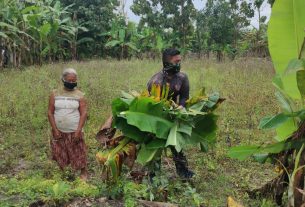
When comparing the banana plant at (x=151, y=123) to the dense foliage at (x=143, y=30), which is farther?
the dense foliage at (x=143, y=30)

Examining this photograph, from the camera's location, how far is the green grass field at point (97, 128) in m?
4.32

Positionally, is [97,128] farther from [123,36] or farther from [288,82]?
[123,36]

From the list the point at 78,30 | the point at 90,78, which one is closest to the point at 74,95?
the point at 90,78

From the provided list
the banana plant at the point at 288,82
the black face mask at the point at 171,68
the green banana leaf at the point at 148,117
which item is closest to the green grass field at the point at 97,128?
the green banana leaf at the point at 148,117

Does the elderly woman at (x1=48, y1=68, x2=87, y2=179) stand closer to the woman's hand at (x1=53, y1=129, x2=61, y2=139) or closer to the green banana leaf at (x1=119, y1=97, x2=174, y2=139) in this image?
the woman's hand at (x1=53, y1=129, x2=61, y2=139)

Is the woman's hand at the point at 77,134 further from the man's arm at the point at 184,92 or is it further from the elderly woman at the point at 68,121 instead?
the man's arm at the point at 184,92

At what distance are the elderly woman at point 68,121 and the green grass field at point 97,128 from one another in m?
0.24

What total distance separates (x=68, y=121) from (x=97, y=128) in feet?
7.96

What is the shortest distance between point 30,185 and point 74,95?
1.43 metres

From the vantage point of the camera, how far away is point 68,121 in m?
5.66

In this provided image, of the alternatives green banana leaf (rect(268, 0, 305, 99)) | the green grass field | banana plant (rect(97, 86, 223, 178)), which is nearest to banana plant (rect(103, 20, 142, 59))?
the green grass field

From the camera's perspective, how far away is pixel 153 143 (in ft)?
15.4

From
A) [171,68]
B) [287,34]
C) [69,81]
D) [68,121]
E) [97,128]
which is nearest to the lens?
[287,34]

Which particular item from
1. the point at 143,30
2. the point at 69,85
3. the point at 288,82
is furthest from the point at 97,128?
the point at 143,30
